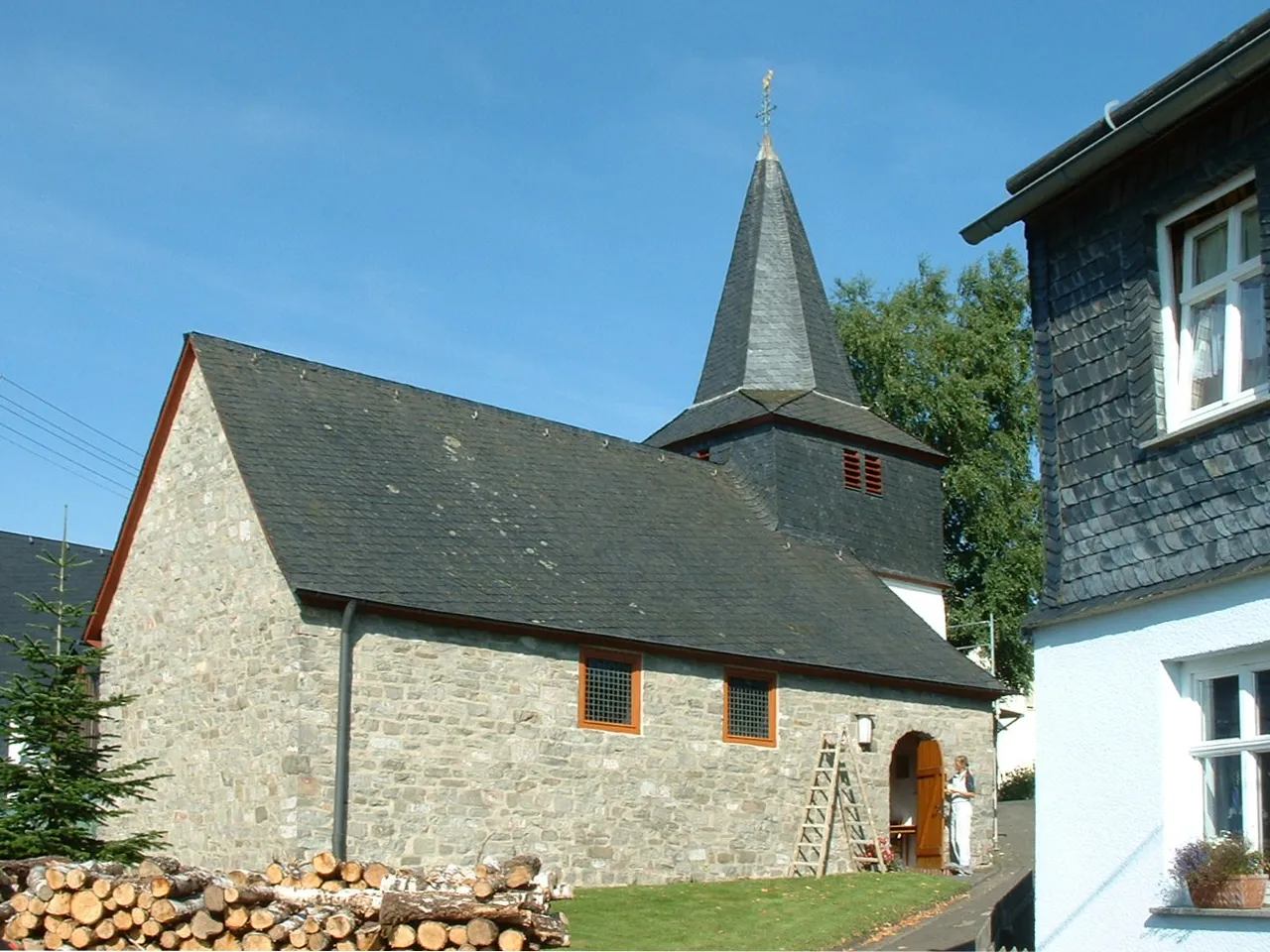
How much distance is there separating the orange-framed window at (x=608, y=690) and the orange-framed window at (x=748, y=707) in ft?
5.02

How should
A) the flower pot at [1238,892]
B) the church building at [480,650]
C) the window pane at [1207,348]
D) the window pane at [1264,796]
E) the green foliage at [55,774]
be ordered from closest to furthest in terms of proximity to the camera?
the flower pot at [1238,892] < the window pane at [1264,796] < the window pane at [1207,348] < the green foliage at [55,774] < the church building at [480,650]

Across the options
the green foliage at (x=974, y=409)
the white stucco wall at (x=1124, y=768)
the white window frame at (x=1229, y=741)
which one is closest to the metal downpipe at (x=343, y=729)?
the white stucco wall at (x=1124, y=768)

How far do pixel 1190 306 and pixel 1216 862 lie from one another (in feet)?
10.1

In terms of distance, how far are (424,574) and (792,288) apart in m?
14.1

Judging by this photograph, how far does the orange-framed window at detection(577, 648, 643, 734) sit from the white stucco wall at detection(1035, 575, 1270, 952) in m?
10.4

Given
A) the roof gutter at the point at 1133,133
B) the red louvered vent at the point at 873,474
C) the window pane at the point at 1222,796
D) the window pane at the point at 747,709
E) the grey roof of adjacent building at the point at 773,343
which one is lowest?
the window pane at the point at 1222,796

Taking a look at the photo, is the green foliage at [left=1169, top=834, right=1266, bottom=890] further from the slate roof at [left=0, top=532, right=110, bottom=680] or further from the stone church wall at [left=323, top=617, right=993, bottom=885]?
the slate roof at [left=0, top=532, right=110, bottom=680]

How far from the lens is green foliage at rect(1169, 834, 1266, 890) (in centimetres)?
766

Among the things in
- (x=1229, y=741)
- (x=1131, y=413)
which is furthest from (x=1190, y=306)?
(x=1229, y=741)

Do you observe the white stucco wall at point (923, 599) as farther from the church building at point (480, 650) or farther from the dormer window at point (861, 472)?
the dormer window at point (861, 472)

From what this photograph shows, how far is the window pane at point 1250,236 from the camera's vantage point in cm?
834

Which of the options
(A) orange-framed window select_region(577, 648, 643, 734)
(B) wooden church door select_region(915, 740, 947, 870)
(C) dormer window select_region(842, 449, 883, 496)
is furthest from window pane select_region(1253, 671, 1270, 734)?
(C) dormer window select_region(842, 449, 883, 496)

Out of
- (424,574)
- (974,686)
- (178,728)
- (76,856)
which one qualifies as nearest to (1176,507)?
(76,856)

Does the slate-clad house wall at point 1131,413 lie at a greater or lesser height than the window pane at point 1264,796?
greater
